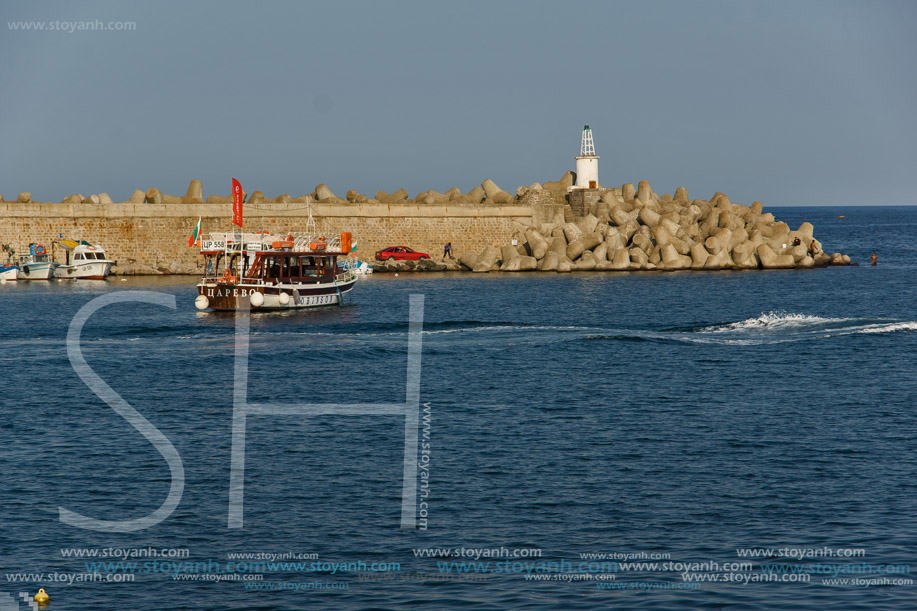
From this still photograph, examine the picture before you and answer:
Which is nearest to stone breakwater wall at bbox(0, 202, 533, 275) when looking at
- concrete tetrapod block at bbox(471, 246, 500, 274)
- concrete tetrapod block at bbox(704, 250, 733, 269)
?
concrete tetrapod block at bbox(471, 246, 500, 274)

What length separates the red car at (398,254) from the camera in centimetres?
6431

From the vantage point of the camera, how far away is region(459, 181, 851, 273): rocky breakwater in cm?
6275

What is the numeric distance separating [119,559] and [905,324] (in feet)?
95.4

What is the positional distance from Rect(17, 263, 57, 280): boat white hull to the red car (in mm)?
20023

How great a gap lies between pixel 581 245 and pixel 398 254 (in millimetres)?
12013

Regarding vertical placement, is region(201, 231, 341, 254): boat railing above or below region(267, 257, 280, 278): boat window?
above

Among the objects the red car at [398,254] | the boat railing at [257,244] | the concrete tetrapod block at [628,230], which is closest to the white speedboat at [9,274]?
the boat railing at [257,244]

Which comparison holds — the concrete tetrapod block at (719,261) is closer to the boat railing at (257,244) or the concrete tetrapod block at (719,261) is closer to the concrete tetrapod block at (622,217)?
the concrete tetrapod block at (622,217)

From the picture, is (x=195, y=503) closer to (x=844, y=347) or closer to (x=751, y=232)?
(x=844, y=347)

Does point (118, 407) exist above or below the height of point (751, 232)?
below

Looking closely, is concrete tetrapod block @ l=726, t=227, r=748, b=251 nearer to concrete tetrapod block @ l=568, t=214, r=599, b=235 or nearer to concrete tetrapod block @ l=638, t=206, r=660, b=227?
concrete tetrapod block @ l=638, t=206, r=660, b=227

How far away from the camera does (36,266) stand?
188ft

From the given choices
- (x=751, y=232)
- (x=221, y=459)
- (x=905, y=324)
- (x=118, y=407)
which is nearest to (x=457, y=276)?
(x=751, y=232)

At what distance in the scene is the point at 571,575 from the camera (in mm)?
11469
